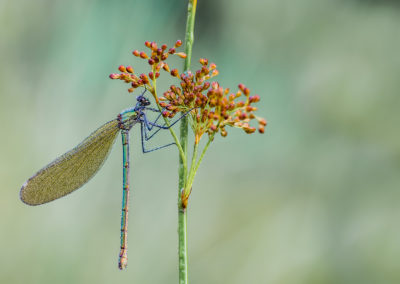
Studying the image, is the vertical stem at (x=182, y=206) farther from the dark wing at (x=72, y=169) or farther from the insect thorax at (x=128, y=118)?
the dark wing at (x=72, y=169)

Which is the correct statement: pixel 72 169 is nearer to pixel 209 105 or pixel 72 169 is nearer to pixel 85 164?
pixel 85 164

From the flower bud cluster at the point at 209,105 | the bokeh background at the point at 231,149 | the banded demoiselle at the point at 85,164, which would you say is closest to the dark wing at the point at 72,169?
the banded demoiselle at the point at 85,164

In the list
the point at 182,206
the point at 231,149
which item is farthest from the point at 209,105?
the point at 231,149

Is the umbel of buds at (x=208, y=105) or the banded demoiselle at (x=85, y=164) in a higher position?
the banded demoiselle at (x=85, y=164)

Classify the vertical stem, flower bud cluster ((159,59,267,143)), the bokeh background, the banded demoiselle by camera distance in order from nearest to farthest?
the vertical stem
flower bud cluster ((159,59,267,143))
the banded demoiselle
the bokeh background

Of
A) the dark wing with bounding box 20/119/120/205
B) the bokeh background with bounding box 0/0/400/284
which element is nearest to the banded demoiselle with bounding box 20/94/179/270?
the dark wing with bounding box 20/119/120/205

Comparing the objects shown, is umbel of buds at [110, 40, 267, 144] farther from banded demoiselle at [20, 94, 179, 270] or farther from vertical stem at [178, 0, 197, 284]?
banded demoiselle at [20, 94, 179, 270]
